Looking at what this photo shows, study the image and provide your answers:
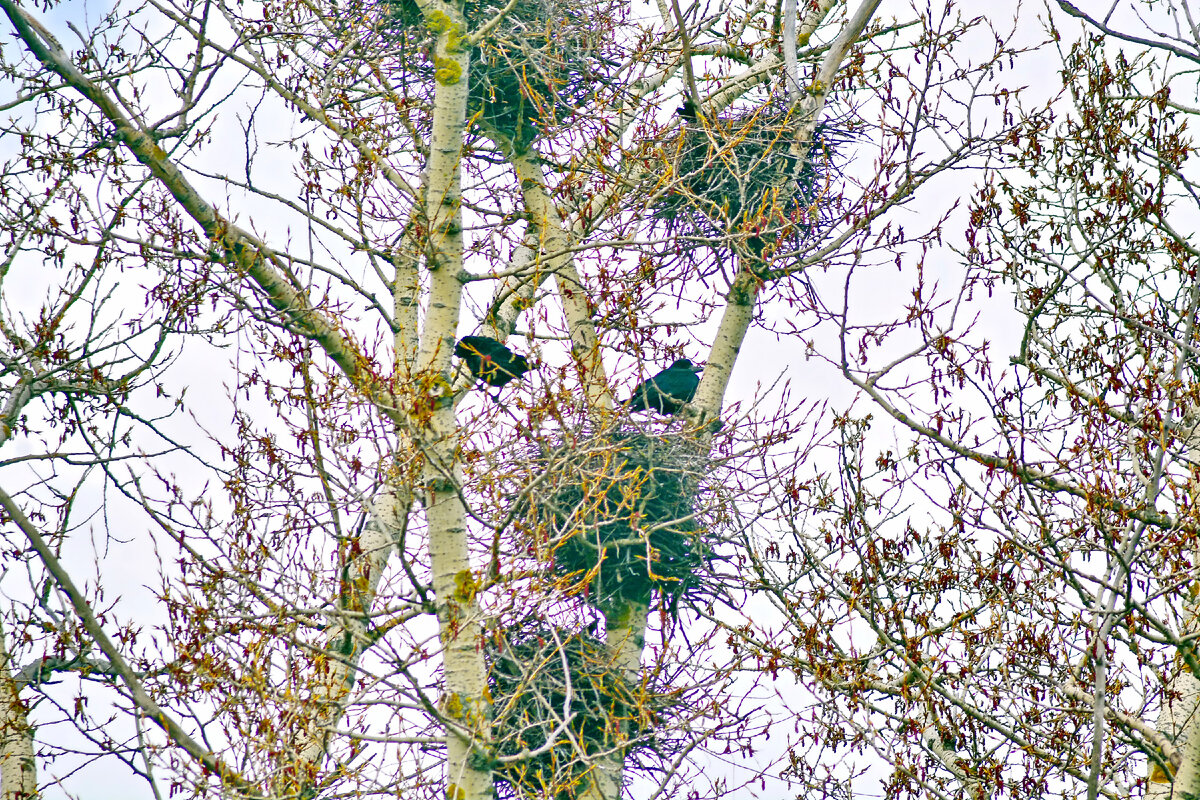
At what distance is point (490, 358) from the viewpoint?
712 cm

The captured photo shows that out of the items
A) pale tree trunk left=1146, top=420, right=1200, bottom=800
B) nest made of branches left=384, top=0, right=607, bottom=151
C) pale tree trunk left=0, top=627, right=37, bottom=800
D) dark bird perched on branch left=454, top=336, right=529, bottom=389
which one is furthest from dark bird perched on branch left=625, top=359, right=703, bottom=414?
pale tree trunk left=0, top=627, right=37, bottom=800

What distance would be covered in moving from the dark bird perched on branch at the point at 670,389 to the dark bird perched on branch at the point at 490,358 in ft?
2.86

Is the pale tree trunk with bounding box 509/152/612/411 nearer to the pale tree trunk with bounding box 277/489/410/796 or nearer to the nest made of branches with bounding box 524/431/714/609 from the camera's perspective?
the nest made of branches with bounding box 524/431/714/609

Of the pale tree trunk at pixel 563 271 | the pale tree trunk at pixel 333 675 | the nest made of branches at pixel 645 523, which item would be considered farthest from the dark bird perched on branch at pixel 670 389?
the pale tree trunk at pixel 333 675

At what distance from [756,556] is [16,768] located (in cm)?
489

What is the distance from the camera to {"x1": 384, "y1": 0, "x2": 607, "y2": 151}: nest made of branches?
8328 mm

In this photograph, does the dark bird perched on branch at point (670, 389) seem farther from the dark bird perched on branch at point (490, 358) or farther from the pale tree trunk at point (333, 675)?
the pale tree trunk at point (333, 675)

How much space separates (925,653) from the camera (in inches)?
284

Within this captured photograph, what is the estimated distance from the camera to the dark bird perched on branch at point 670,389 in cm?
781

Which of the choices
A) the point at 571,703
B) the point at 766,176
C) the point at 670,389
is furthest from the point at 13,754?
the point at 766,176

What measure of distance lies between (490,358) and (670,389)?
139 centimetres

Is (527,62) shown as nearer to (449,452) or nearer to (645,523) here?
(449,452)

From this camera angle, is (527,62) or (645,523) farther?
(527,62)

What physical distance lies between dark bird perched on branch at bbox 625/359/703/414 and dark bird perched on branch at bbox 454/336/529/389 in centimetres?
87
